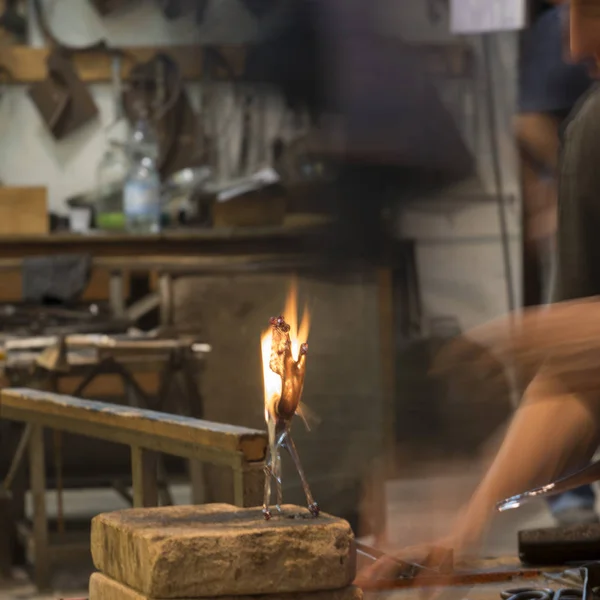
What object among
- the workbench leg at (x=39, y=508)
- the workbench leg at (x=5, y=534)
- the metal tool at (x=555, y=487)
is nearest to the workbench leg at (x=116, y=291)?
the workbench leg at (x=5, y=534)

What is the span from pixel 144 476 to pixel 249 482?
48 cm

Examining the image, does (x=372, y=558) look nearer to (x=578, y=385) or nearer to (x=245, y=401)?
(x=578, y=385)

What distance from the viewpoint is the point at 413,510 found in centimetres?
534

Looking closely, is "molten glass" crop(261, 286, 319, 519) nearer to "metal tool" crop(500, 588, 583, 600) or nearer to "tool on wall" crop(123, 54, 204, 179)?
"metal tool" crop(500, 588, 583, 600)

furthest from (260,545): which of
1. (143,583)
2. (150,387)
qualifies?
(150,387)

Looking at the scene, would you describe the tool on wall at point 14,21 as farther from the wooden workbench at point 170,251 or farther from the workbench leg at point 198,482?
the workbench leg at point 198,482

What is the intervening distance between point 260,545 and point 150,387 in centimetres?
514

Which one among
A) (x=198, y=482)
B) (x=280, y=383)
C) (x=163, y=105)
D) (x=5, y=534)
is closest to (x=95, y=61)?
(x=163, y=105)

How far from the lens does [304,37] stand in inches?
267

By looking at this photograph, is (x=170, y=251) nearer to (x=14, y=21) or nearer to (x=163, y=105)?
(x=163, y=105)

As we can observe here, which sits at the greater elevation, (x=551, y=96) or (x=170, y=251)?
(x=551, y=96)

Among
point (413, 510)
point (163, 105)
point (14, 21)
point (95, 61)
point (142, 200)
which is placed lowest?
point (413, 510)

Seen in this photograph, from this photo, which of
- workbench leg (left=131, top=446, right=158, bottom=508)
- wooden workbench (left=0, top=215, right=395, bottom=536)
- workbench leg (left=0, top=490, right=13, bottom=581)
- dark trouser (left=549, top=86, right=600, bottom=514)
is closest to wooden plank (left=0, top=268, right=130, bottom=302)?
wooden workbench (left=0, top=215, right=395, bottom=536)

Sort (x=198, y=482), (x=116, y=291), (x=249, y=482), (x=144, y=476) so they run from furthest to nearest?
1. (x=116, y=291)
2. (x=198, y=482)
3. (x=144, y=476)
4. (x=249, y=482)
